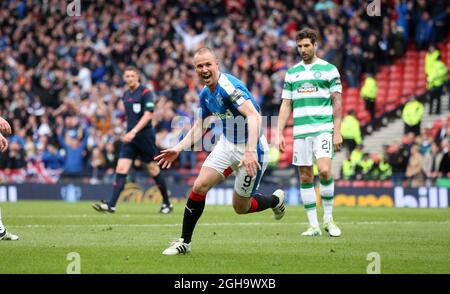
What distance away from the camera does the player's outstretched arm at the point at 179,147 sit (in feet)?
33.2

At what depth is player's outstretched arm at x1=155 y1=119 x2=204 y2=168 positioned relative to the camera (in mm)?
10133

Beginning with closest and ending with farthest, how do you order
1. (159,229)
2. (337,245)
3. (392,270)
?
(392,270) < (337,245) < (159,229)

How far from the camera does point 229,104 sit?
10.2m

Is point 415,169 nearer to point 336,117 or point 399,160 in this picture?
point 399,160

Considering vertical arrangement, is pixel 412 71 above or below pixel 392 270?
above

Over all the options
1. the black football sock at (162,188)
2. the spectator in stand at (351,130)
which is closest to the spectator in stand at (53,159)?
the spectator in stand at (351,130)

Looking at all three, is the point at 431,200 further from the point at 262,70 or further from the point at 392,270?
the point at 392,270

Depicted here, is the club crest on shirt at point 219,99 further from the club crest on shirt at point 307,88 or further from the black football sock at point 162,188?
the black football sock at point 162,188

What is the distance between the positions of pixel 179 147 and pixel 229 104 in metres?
0.73

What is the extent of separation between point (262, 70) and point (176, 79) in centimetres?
273

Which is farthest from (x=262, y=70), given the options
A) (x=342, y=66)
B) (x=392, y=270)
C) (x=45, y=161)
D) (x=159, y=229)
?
(x=392, y=270)

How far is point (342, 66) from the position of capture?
93.2 ft

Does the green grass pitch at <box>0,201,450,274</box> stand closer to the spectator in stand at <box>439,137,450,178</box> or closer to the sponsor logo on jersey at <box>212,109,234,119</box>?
the sponsor logo on jersey at <box>212,109,234,119</box>

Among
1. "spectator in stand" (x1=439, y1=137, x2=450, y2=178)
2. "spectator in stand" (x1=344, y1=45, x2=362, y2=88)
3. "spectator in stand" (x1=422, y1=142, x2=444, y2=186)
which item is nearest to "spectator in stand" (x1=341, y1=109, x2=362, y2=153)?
"spectator in stand" (x1=422, y1=142, x2=444, y2=186)
